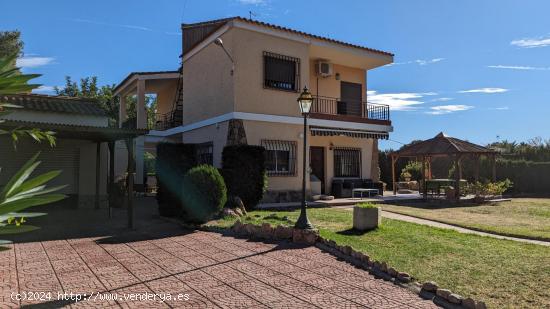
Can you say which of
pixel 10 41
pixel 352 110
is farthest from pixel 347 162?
pixel 10 41

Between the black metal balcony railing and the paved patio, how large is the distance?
14456mm

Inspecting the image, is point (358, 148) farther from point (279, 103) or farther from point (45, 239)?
point (45, 239)

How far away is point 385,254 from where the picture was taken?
29.9ft

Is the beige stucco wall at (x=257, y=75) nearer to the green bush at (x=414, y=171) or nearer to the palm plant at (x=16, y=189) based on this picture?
the palm plant at (x=16, y=189)

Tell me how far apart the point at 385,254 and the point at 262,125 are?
11.4 m

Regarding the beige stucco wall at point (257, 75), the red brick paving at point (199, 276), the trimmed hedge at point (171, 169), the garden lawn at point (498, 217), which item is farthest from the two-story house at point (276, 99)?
the red brick paving at point (199, 276)

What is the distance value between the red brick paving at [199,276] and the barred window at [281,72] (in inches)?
443

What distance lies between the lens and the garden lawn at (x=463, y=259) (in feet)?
22.0

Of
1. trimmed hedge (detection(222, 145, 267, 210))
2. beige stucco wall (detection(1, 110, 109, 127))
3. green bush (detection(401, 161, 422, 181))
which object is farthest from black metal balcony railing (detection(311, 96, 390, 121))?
beige stucco wall (detection(1, 110, 109, 127))

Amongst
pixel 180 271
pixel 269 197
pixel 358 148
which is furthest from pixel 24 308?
pixel 358 148

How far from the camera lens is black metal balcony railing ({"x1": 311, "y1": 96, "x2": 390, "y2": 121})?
2389 centimetres

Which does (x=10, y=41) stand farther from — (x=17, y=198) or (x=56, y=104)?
(x=17, y=198)

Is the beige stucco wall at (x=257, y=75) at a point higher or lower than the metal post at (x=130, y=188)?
higher

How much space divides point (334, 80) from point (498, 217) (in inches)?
473
